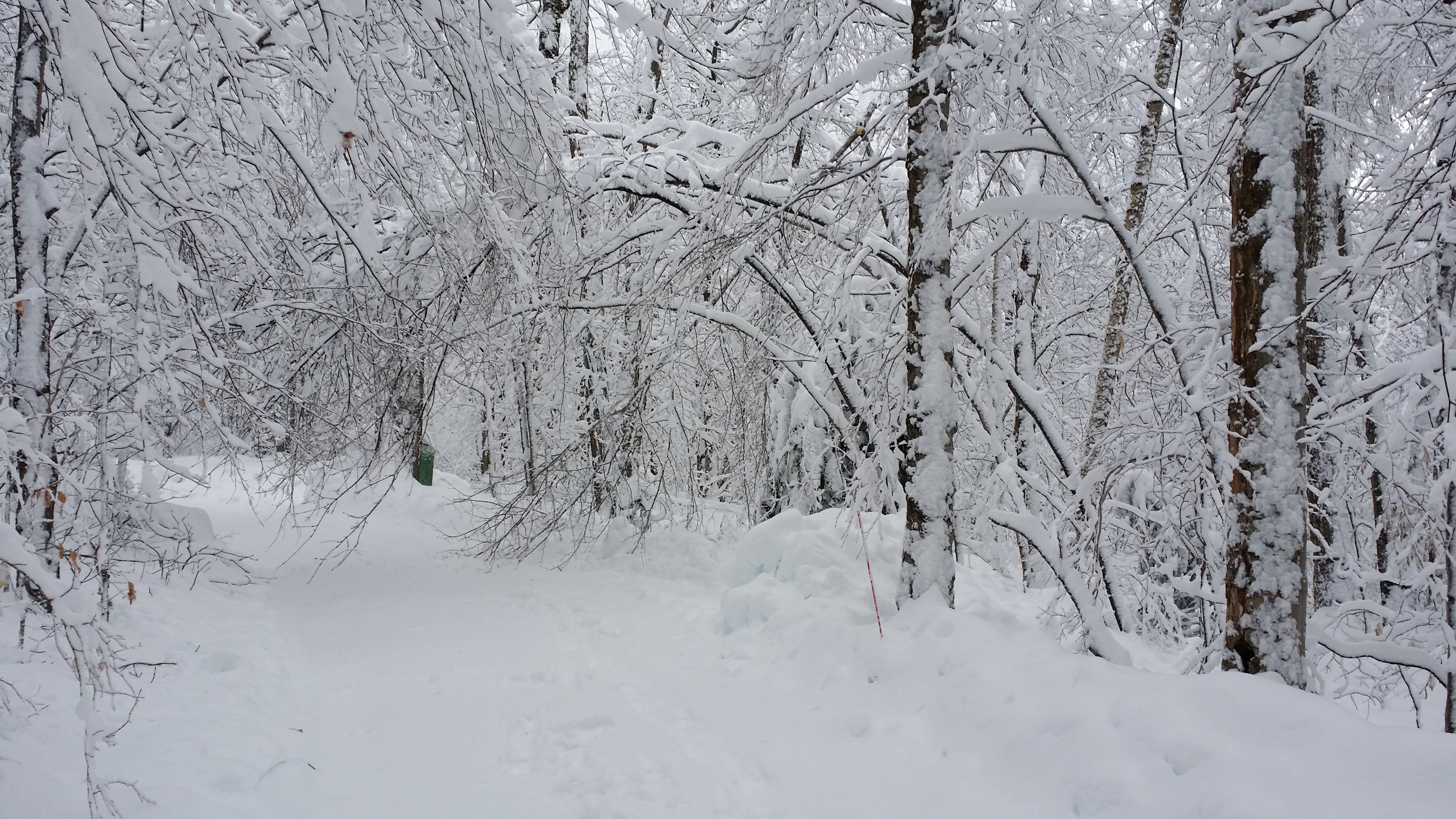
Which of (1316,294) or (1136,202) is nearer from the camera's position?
(1316,294)

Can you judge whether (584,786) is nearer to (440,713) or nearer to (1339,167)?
(440,713)

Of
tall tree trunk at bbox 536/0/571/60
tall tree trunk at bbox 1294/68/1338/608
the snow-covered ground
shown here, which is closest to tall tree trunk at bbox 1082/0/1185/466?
tall tree trunk at bbox 1294/68/1338/608

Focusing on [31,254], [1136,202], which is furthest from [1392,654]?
[31,254]

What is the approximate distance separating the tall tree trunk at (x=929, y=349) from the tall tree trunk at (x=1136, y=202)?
235 cm

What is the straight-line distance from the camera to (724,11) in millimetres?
7516

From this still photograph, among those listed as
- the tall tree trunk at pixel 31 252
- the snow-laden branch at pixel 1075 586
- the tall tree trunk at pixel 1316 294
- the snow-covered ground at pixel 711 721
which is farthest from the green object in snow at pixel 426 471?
the tall tree trunk at pixel 1316 294

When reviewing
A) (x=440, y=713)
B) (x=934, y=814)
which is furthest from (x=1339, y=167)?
(x=440, y=713)

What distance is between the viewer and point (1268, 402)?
3824 millimetres

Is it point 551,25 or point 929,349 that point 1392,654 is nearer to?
point 929,349

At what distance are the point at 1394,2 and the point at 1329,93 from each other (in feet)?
4.14

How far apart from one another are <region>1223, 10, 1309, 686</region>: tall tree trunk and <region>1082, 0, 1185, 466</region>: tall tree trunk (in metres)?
3.33

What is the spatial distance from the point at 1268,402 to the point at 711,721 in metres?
3.71

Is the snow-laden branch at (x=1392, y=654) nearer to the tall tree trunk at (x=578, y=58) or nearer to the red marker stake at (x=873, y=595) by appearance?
the red marker stake at (x=873, y=595)

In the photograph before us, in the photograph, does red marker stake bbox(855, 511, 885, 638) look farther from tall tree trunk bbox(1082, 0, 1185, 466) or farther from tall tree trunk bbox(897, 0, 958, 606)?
tall tree trunk bbox(1082, 0, 1185, 466)
